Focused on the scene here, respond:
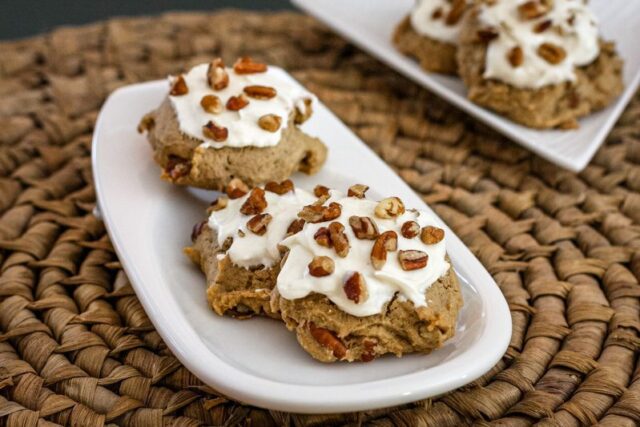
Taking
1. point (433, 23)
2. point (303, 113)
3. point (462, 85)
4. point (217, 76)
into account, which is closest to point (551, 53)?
point (462, 85)

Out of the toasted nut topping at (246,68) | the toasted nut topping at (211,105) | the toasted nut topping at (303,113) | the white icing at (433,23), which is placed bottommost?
the white icing at (433,23)

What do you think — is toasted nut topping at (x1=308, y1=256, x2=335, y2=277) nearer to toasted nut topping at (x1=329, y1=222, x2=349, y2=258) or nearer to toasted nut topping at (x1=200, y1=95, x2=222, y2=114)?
toasted nut topping at (x1=329, y1=222, x2=349, y2=258)

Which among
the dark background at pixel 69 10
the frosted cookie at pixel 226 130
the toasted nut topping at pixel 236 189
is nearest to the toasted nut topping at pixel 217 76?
the frosted cookie at pixel 226 130

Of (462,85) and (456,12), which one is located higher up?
(456,12)

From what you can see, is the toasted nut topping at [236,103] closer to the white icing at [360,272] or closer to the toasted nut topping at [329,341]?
the white icing at [360,272]

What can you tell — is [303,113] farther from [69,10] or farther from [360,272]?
[69,10]

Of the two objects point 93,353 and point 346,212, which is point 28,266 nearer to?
point 93,353

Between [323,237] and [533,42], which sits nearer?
[323,237]

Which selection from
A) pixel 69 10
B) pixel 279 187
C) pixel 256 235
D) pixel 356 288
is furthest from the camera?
pixel 69 10

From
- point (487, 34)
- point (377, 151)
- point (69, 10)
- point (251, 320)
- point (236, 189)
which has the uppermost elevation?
point (487, 34)
